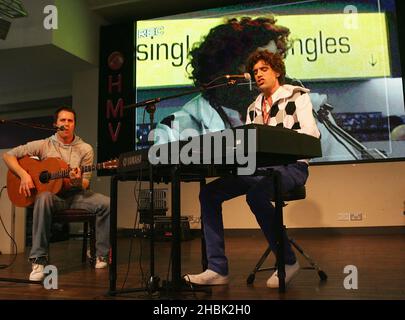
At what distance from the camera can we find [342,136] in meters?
4.25

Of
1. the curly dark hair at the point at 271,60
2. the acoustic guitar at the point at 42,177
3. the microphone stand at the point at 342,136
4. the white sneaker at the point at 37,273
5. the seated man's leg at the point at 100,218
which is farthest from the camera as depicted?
the microphone stand at the point at 342,136

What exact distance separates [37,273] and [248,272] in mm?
1103

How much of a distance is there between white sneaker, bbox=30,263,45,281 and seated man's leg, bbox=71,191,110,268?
1.48 feet

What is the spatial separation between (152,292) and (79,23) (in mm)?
4058

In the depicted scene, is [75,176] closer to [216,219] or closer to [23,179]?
[23,179]

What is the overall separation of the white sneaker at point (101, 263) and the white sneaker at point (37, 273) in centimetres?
41

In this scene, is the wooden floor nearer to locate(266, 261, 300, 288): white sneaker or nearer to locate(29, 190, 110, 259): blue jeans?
locate(266, 261, 300, 288): white sneaker

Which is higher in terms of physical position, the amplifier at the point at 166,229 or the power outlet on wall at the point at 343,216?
the power outlet on wall at the point at 343,216

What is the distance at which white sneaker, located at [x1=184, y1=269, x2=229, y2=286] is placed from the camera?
187 cm

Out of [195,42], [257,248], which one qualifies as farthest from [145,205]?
[195,42]

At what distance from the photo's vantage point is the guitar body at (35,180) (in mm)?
Result: 2615

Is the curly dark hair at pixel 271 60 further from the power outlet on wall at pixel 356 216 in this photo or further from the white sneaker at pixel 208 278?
the power outlet on wall at pixel 356 216

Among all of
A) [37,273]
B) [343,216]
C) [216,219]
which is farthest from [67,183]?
[343,216]

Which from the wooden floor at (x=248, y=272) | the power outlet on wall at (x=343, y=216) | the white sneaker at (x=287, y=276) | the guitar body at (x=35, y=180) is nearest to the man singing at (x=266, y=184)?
the white sneaker at (x=287, y=276)
